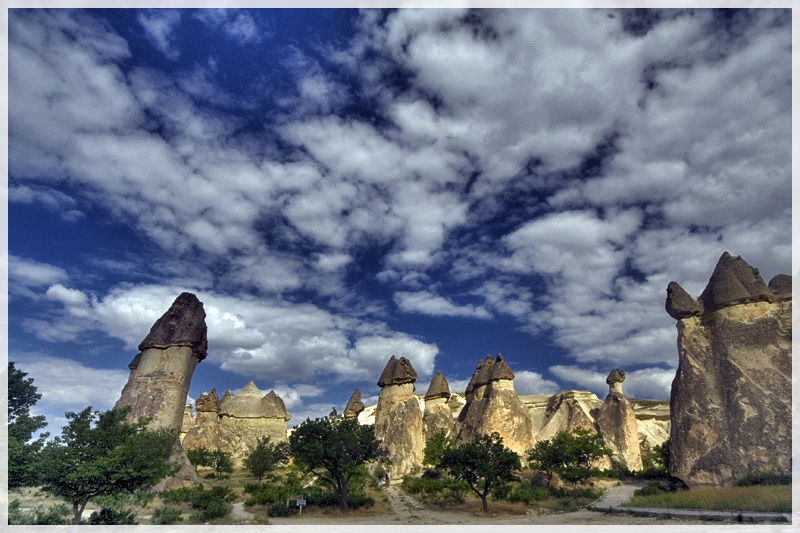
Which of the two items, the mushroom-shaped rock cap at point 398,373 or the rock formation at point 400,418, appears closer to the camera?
the rock formation at point 400,418

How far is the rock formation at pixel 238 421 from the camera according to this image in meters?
59.2

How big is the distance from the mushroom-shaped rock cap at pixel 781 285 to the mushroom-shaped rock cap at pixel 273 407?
6588 centimetres

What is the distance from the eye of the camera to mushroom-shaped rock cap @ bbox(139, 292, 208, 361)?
30.5 meters

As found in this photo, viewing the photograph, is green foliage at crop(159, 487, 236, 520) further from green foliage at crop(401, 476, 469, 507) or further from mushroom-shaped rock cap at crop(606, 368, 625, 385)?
mushroom-shaped rock cap at crop(606, 368, 625, 385)

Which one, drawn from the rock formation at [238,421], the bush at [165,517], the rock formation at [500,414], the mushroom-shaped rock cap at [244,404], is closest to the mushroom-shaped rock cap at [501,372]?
the rock formation at [500,414]

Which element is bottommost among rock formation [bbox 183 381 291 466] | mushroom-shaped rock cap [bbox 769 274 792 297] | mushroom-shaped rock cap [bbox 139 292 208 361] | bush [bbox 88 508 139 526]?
rock formation [bbox 183 381 291 466]

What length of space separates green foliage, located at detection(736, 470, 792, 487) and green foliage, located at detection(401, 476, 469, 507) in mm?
15646

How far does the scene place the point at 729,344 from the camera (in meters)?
25.6

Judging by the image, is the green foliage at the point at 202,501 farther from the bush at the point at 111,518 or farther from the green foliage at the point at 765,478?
the green foliage at the point at 765,478

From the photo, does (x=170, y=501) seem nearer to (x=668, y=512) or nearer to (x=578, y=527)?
(x=578, y=527)

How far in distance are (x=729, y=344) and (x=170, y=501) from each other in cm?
3390

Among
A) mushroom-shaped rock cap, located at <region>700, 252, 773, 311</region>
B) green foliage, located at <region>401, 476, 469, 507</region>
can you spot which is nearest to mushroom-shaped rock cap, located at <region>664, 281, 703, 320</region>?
mushroom-shaped rock cap, located at <region>700, 252, 773, 311</region>

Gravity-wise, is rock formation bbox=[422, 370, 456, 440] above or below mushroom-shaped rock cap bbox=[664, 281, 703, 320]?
below

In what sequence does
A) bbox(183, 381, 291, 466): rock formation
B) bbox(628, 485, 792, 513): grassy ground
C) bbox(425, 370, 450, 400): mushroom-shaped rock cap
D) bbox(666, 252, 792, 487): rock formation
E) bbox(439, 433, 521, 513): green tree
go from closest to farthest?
bbox(628, 485, 792, 513): grassy ground, bbox(666, 252, 792, 487): rock formation, bbox(439, 433, 521, 513): green tree, bbox(425, 370, 450, 400): mushroom-shaped rock cap, bbox(183, 381, 291, 466): rock formation
